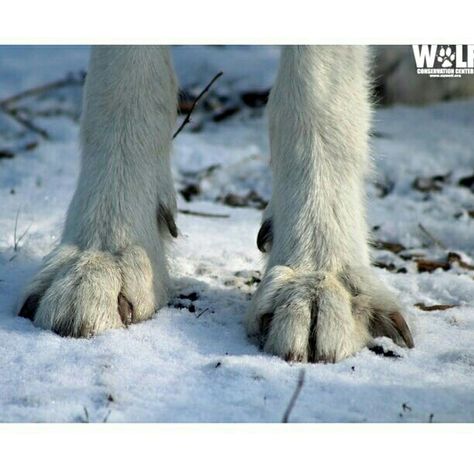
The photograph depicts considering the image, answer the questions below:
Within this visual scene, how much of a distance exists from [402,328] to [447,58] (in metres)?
1.18

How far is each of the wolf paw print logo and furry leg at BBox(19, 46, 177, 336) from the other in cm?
95

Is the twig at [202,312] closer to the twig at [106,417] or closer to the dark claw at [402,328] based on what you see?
the dark claw at [402,328]

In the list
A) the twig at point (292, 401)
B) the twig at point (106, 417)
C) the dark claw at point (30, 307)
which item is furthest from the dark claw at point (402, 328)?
the dark claw at point (30, 307)

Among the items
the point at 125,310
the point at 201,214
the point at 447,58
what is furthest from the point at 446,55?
the point at 125,310

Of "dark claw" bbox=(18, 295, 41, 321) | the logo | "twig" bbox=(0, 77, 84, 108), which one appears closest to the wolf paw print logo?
the logo

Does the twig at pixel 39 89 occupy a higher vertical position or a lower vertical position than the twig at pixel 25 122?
higher

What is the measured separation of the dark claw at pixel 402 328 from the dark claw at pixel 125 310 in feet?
2.49

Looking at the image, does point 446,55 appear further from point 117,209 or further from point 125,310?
point 125,310

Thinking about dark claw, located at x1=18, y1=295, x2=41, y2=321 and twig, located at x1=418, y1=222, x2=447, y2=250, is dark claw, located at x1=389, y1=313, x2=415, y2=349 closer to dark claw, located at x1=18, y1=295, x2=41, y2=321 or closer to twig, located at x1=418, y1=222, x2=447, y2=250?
dark claw, located at x1=18, y1=295, x2=41, y2=321

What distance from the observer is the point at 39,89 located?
6086mm

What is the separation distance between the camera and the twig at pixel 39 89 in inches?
233

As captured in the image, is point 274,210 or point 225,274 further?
point 225,274
